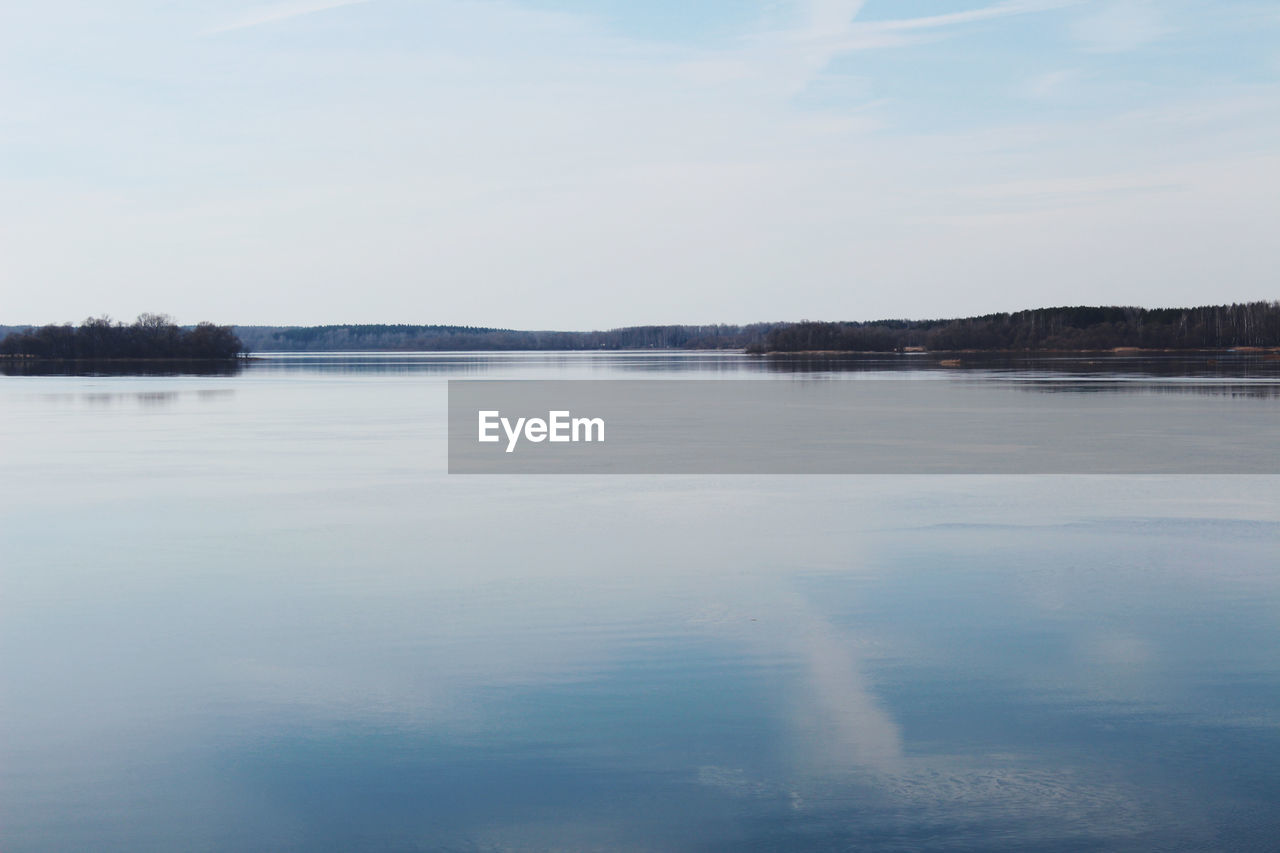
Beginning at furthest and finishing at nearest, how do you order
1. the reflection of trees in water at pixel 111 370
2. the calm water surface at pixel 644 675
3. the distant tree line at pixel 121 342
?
the distant tree line at pixel 121 342 → the reflection of trees in water at pixel 111 370 → the calm water surface at pixel 644 675

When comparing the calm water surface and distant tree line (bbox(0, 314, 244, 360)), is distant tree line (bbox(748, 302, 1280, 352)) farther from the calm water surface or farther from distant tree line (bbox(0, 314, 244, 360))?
the calm water surface

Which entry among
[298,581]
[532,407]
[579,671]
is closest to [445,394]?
[532,407]

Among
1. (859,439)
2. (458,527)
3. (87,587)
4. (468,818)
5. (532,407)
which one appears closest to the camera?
(468,818)

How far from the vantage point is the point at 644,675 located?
237 inches

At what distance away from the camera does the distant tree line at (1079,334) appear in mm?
120250

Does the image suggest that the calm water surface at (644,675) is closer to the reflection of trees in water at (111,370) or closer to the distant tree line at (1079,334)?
the reflection of trees in water at (111,370)

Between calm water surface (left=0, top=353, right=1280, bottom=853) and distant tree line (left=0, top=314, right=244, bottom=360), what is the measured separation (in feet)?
336

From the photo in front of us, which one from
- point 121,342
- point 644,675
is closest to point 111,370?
point 121,342

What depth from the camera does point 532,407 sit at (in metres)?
30.0

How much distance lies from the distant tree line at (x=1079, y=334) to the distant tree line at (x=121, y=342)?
54.9m

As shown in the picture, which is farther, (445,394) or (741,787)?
(445,394)

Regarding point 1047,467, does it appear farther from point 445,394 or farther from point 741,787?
point 445,394

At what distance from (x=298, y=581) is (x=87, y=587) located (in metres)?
1.41

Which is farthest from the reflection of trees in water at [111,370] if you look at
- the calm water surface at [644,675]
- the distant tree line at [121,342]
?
the calm water surface at [644,675]
